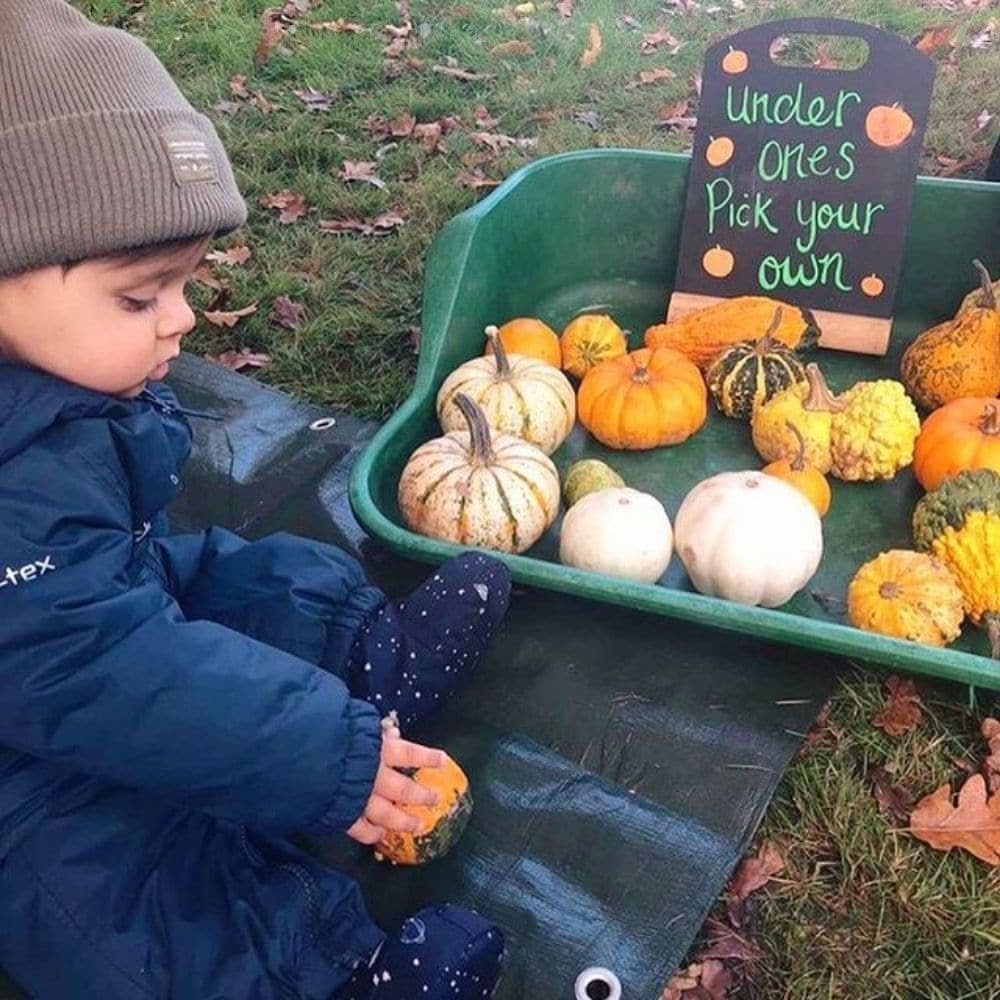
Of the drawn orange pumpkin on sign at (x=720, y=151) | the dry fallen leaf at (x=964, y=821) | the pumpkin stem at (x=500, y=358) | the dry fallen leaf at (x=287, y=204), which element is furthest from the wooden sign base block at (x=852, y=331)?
the dry fallen leaf at (x=287, y=204)

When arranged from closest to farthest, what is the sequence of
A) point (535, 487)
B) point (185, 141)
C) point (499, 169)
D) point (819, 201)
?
point (185, 141), point (535, 487), point (819, 201), point (499, 169)

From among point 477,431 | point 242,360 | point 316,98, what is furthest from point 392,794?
point 316,98

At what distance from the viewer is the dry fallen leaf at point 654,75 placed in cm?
475

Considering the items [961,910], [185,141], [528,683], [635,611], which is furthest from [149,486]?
[961,910]

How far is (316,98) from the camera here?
15.2 ft

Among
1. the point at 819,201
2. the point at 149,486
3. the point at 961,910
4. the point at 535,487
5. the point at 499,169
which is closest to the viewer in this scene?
the point at 149,486

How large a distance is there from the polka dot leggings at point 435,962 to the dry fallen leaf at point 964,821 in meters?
0.74

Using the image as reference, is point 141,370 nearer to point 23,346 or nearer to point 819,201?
point 23,346

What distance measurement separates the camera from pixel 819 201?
8.46 feet

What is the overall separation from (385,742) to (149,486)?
47cm

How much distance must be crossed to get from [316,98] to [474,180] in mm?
1075

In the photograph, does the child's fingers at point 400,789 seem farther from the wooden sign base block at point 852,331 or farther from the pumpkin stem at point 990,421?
the wooden sign base block at point 852,331

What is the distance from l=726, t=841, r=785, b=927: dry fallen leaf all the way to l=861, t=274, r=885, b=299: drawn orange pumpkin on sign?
141 centimetres

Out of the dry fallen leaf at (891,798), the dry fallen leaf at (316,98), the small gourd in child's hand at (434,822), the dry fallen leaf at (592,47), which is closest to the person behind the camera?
the small gourd in child's hand at (434,822)
